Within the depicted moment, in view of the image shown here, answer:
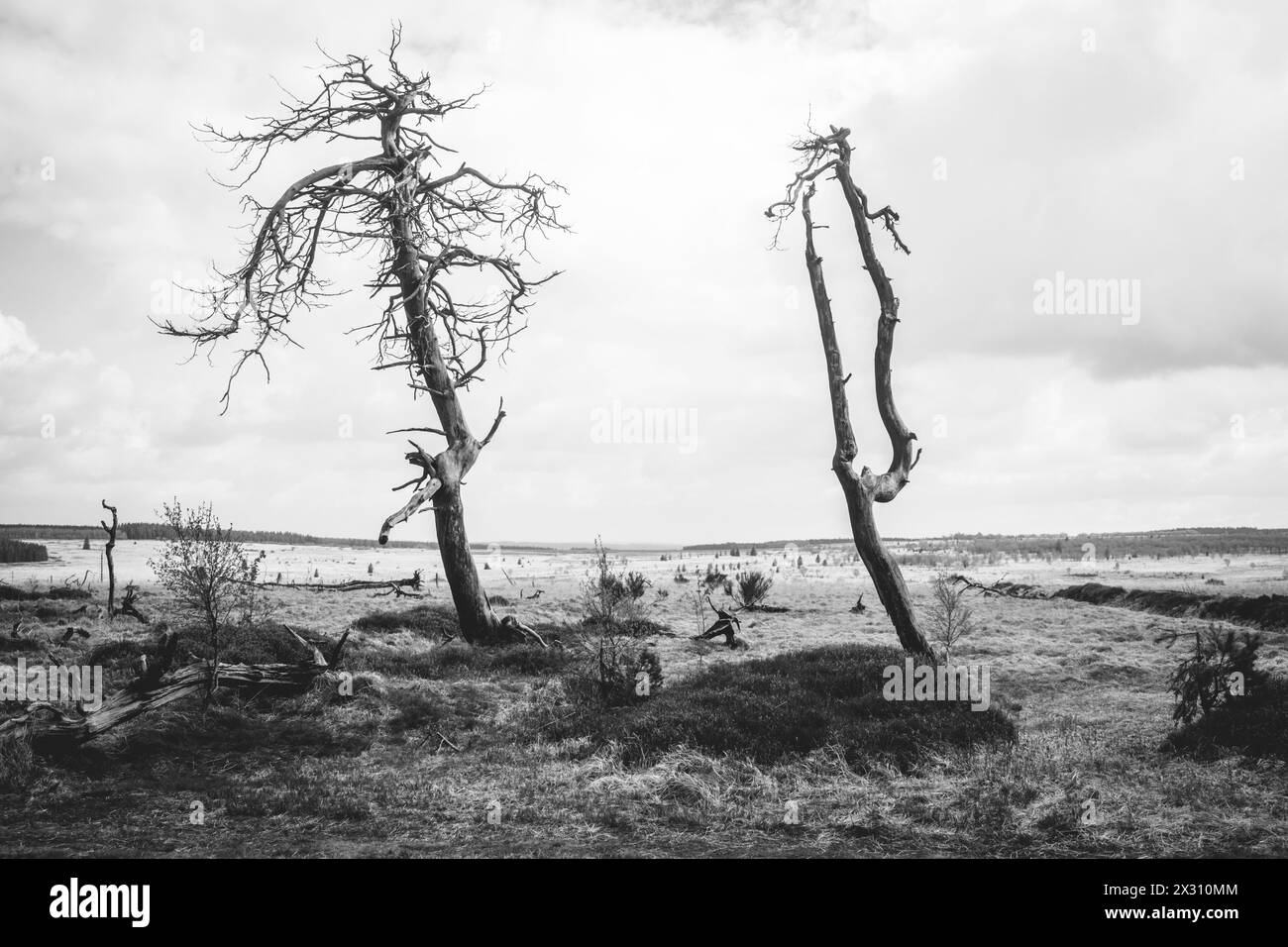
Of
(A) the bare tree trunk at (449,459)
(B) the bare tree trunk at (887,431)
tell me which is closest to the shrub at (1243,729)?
(B) the bare tree trunk at (887,431)

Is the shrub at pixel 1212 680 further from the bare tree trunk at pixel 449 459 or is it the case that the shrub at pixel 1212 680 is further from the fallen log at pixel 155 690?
the fallen log at pixel 155 690

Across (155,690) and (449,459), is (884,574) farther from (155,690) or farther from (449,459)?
(155,690)

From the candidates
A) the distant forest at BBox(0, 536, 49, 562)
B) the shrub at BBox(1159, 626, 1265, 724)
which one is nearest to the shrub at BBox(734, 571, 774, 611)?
Answer: the shrub at BBox(1159, 626, 1265, 724)

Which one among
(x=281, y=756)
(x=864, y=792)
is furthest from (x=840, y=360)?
(x=281, y=756)

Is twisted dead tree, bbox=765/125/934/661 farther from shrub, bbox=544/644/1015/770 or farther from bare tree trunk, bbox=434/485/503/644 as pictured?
bare tree trunk, bbox=434/485/503/644

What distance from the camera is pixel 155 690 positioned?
1117 centimetres

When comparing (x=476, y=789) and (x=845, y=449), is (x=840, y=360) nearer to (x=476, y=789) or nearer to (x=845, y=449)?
(x=845, y=449)

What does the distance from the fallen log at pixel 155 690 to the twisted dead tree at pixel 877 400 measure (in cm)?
973

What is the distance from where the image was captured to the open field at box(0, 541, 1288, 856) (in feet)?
24.5

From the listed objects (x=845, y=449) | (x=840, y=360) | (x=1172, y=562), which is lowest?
(x=1172, y=562)

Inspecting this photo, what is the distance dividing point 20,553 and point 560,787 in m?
52.8

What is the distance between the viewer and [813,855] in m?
7.04
